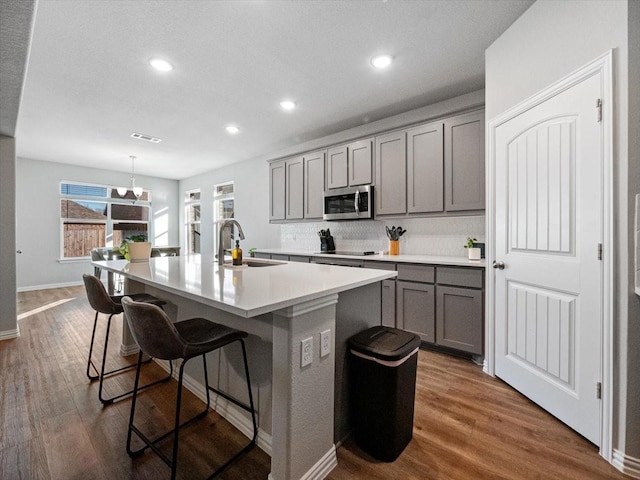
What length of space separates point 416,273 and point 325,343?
6.02ft

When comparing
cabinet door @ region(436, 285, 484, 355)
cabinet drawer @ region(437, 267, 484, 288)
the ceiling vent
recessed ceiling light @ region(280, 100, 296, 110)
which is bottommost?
cabinet door @ region(436, 285, 484, 355)

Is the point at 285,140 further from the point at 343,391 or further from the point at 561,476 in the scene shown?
the point at 561,476

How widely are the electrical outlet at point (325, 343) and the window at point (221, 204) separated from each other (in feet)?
18.8

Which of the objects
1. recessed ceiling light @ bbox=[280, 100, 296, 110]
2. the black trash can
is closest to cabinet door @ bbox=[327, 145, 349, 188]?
recessed ceiling light @ bbox=[280, 100, 296, 110]

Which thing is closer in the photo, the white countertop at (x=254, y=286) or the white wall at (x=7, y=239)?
the white countertop at (x=254, y=286)

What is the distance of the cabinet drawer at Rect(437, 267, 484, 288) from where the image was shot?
102 inches

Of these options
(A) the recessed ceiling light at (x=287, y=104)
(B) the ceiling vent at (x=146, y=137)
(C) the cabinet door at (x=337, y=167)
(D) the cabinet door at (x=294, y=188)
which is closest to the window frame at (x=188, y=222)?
(B) the ceiling vent at (x=146, y=137)

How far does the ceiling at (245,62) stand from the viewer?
203 cm

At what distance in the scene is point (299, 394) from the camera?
1.26 meters

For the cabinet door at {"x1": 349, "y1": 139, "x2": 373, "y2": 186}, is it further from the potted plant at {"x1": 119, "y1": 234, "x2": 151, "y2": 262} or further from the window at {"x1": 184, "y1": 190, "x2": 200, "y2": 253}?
the window at {"x1": 184, "y1": 190, "x2": 200, "y2": 253}

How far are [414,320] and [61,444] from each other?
274 cm

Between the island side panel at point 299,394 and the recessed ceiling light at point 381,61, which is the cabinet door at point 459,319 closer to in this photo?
the island side panel at point 299,394

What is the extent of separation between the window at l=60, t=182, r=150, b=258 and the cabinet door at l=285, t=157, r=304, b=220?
16.2 feet

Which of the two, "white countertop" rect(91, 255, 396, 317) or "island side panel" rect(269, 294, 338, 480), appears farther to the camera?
"island side panel" rect(269, 294, 338, 480)
